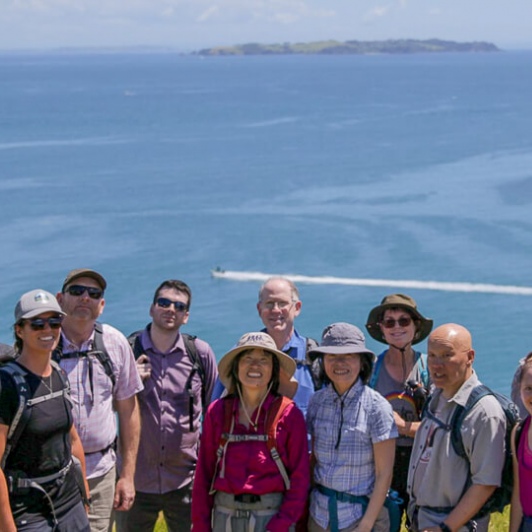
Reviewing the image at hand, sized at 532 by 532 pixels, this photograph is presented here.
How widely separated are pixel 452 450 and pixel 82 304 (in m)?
2.63

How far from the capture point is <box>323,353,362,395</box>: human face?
5.75 meters

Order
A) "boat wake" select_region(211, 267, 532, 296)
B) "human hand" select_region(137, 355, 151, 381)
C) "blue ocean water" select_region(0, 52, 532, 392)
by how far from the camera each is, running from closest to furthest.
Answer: "human hand" select_region(137, 355, 151, 381) → "blue ocean water" select_region(0, 52, 532, 392) → "boat wake" select_region(211, 267, 532, 296)

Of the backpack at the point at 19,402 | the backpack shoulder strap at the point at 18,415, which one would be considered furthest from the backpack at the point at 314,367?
the backpack shoulder strap at the point at 18,415

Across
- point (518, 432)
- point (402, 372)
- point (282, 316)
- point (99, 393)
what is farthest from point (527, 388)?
point (99, 393)

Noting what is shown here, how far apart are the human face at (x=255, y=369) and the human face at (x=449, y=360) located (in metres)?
0.99

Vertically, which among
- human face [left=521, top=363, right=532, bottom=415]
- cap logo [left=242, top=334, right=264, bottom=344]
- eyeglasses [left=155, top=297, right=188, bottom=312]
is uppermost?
eyeglasses [left=155, top=297, right=188, bottom=312]

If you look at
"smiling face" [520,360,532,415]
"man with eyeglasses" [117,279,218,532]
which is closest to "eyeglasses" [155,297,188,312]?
"man with eyeglasses" [117,279,218,532]

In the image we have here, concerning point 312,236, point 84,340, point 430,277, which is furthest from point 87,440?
point 312,236

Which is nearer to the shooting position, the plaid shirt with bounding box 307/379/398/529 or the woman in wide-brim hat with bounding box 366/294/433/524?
the plaid shirt with bounding box 307/379/398/529

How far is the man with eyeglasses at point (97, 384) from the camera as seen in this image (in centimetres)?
620

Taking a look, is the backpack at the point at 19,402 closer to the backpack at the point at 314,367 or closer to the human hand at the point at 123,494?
the human hand at the point at 123,494

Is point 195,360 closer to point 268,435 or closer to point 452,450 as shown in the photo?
point 268,435

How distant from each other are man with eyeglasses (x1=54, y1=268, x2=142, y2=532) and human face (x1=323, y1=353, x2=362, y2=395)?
1472mm

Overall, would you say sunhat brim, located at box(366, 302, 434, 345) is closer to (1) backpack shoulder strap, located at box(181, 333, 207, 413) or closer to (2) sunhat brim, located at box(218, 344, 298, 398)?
(2) sunhat brim, located at box(218, 344, 298, 398)
